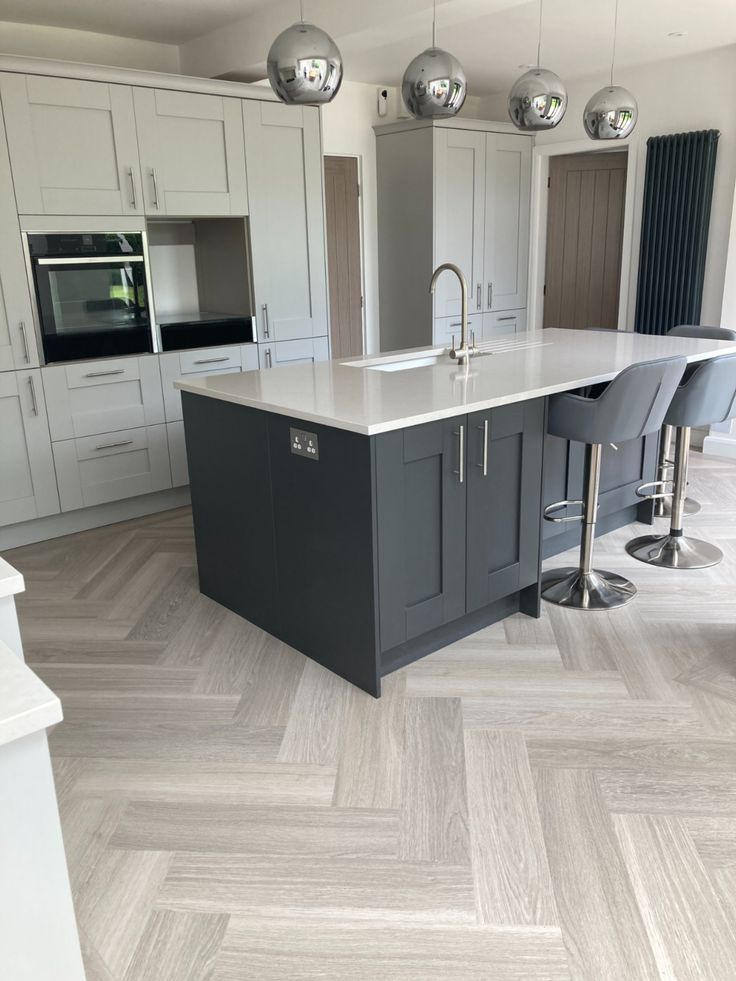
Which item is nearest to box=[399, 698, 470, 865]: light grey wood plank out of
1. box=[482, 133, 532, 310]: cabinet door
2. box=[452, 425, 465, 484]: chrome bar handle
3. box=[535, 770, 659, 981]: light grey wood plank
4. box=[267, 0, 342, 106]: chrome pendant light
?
box=[535, 770, 659, 981]: light grey wood plank

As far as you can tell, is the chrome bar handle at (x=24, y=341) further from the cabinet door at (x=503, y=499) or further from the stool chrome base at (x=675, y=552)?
the stool chrome base at (x=675, y=552)

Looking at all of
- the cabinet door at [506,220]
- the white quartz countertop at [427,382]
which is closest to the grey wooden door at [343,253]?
the cabinet door at [506,220]

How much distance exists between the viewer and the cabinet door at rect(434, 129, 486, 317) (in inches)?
225

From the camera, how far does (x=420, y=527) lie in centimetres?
259

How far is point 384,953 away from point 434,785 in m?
0.57

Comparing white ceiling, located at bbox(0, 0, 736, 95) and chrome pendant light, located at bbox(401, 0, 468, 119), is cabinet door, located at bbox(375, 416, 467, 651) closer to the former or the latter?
chrome pendant light, located at bbox(401, 0, 468, 119)

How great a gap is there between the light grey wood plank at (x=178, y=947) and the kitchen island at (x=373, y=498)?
1.00m

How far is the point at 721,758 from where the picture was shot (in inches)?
89.9

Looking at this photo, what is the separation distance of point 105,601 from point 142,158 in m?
2.32

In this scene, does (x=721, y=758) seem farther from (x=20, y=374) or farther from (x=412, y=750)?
(x=20, y=374)

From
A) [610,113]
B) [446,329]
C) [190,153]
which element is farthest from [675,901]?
[446,329]

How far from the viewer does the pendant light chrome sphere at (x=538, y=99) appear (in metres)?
3.19

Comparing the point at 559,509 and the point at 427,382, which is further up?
the point at 427,382

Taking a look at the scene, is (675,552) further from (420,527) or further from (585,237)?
(585,237)
